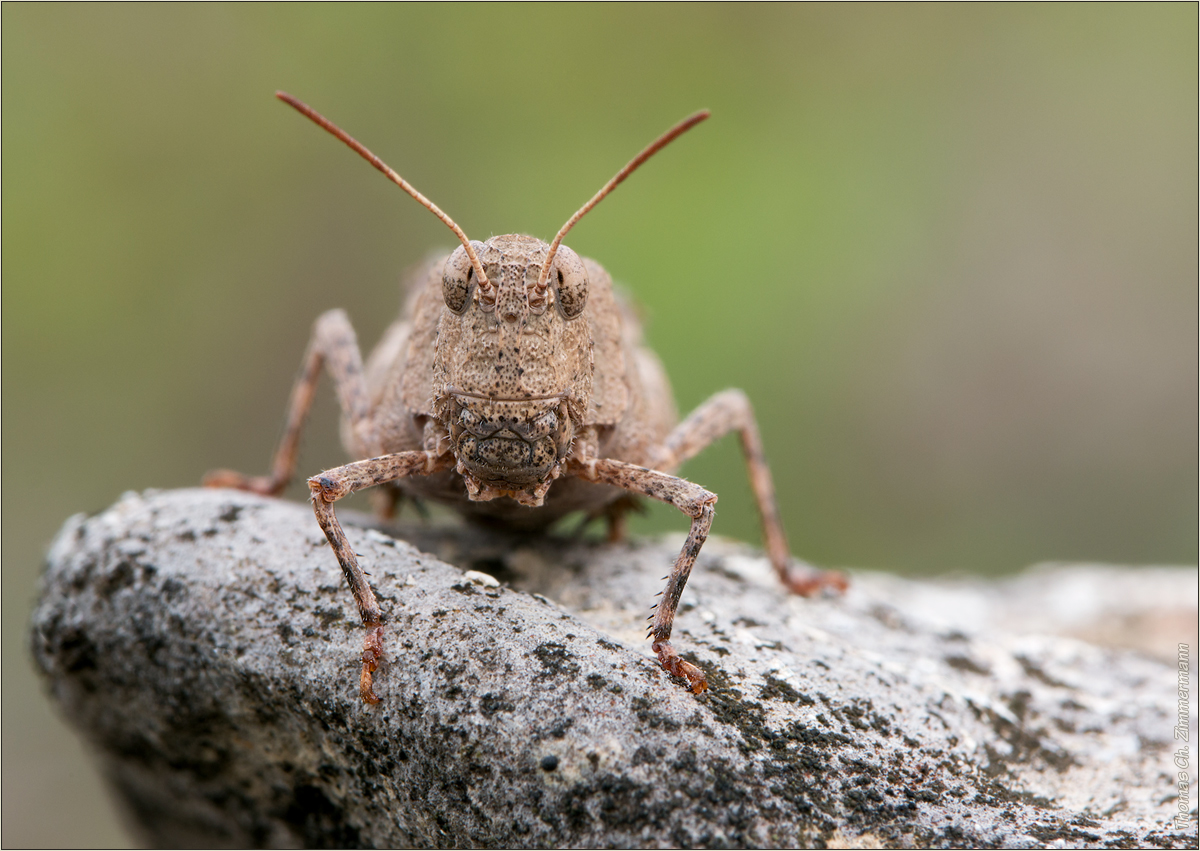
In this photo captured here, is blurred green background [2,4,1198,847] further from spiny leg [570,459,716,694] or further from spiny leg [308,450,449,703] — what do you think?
spiny leg [308,450,449,703]

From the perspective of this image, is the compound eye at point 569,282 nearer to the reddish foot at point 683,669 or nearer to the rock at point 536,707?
the rock at point 536,707

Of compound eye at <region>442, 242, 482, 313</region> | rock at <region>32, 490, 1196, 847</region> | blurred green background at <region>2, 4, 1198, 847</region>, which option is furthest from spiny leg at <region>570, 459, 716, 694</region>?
blurred green background at <region>2, 4, 1198, 847</region>

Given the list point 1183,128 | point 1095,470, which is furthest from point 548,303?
point 1183,128

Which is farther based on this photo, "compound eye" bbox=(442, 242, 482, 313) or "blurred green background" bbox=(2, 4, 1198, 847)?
"blurred green background" bbox=(2, 4, 1198, 847)

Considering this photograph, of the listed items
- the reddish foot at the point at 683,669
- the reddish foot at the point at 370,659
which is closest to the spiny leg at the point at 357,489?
the reddish foot at the point at 370,659

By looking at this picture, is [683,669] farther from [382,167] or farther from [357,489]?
[382,167]

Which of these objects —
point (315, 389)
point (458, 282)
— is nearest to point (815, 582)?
point (458, 282)

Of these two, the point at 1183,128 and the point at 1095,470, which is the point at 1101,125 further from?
the point at 1095,470
